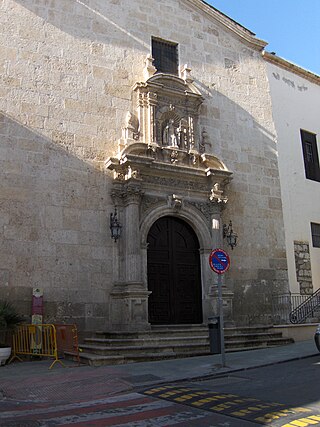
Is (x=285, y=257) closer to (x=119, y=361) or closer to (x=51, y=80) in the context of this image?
(x=119, y=361)

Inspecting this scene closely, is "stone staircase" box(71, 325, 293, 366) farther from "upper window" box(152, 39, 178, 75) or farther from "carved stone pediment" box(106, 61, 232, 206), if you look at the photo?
"upper window" box(152, 39, 178, 75)

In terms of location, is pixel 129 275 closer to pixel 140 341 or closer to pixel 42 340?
pixel 140 341

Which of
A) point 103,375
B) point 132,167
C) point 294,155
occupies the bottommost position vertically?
point 103,375

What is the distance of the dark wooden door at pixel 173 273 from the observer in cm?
1394

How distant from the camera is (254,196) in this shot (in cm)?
1658

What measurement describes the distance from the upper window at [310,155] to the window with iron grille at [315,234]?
1.98 meters

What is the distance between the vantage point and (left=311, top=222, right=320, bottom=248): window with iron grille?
1817 centimetres

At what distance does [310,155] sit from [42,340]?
13.4 metres

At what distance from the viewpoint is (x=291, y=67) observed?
19.7m

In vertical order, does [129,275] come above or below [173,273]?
below

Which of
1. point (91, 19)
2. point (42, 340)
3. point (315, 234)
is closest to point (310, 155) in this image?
point (315, 234)

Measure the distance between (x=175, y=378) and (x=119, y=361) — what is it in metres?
2.27

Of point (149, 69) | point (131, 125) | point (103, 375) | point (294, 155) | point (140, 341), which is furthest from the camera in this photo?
point (294, 155)

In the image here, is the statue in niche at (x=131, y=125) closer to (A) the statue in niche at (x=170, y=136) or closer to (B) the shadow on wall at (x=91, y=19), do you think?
(A) the statue in niche at (x=170, y=136)
